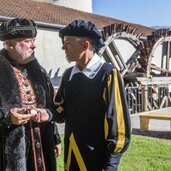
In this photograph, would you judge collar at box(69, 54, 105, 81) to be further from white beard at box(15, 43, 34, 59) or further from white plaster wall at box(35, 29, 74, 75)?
white plaster wall at box(35, 29, 74, 75)

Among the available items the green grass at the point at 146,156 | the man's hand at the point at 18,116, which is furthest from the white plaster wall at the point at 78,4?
the man's hand at the point at 18,116

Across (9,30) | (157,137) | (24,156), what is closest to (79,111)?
(24,156)

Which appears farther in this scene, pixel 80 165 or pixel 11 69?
pixel 11 69

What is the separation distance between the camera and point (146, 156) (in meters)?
6.46

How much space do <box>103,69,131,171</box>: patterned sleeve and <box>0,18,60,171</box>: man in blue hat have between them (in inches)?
24.9

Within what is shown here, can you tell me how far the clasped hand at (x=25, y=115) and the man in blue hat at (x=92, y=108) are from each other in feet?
0.74

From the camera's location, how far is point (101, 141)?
256cm

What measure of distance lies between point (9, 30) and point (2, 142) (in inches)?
34.9

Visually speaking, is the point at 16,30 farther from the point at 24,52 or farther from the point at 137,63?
the point at 137,63

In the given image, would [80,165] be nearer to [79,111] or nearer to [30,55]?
[79,111]

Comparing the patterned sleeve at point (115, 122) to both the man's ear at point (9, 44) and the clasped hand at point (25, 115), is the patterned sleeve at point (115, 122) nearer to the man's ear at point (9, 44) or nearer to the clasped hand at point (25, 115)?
the clasped hand at point (25, 115)

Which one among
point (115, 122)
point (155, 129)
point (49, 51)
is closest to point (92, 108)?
point (115, 122)

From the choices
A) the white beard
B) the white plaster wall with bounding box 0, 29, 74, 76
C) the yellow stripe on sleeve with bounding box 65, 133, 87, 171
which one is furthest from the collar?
the white plaster wall with bounding box 0, 29, 74, 76

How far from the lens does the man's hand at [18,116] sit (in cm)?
274
